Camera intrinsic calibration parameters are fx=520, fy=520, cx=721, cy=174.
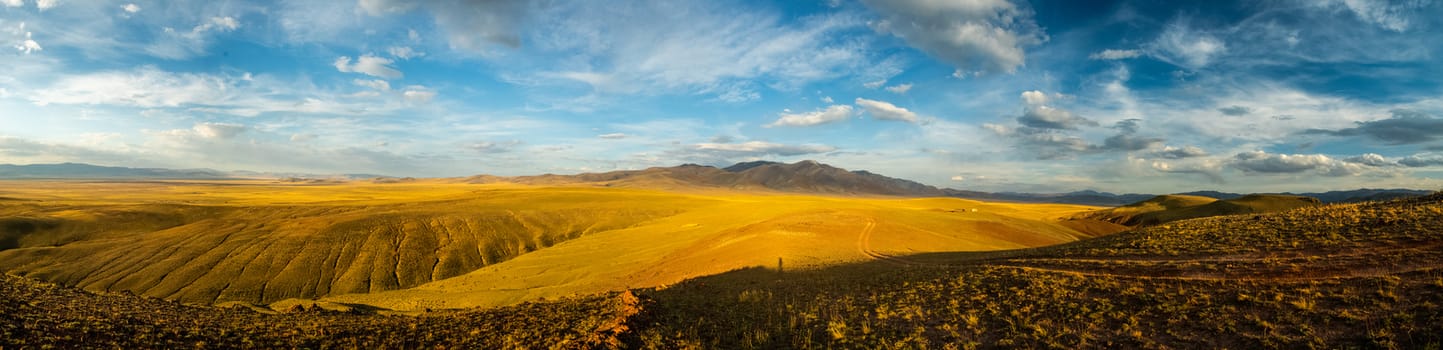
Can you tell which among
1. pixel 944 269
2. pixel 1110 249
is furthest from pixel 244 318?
pixel 1110 249

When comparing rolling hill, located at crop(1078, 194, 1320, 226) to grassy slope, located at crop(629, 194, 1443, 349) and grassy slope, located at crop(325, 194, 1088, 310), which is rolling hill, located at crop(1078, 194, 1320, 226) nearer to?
grassy slope, located at crop(325, 194, 1088, 310)

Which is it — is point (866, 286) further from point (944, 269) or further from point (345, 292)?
point (345, 292)

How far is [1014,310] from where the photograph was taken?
12633 mm

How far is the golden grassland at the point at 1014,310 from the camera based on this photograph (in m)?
9.13

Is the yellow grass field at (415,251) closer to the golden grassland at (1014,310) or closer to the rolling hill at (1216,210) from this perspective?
the golden grassland at (1014,310)

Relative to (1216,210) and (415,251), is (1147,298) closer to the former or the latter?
(415,251)

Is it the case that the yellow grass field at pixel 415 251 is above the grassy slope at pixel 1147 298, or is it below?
below

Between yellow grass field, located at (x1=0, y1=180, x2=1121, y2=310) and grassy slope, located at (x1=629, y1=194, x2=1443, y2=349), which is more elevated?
grassy slope, located at (x1=629, y1=194, x2=1443, y2=349)

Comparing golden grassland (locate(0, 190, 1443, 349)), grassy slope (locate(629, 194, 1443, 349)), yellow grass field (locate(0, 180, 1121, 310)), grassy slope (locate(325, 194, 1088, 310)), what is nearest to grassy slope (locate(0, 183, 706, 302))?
yellow grass field (locate(0, 180, 1121, 310))

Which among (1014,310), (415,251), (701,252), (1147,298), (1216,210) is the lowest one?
(415,251)

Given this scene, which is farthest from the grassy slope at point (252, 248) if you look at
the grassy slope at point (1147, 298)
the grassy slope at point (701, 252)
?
the grassy slope at point (1147, 298)

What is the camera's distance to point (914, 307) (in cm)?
1417

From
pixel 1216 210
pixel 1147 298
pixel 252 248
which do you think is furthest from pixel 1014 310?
pixel 1216 210

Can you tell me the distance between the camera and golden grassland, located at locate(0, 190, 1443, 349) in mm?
9133
